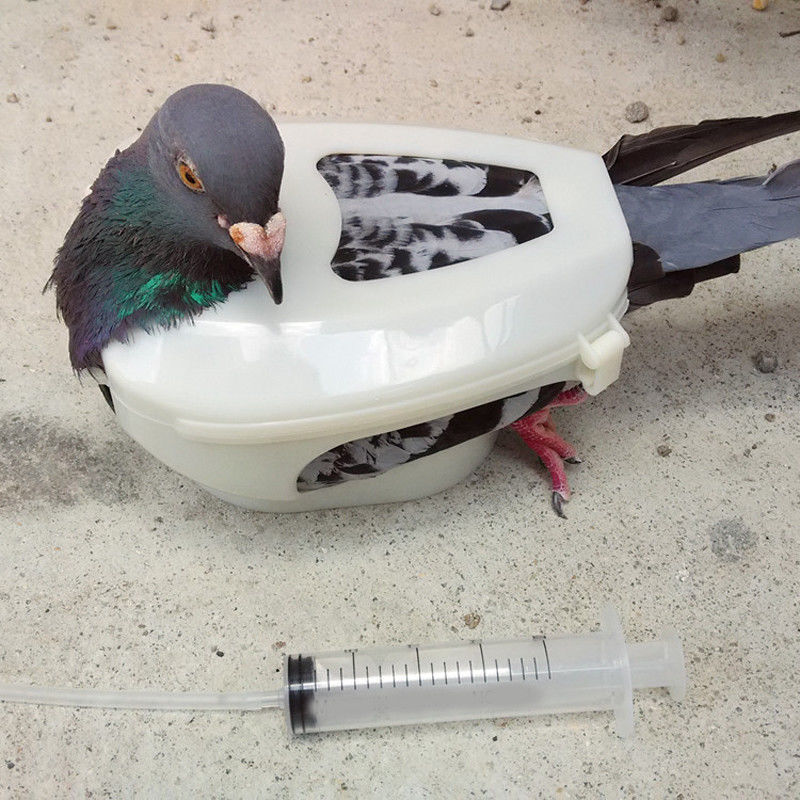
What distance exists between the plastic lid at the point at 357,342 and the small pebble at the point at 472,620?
0.97ft

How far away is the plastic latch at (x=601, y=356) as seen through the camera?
3.67 feet

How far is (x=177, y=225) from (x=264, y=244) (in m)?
0.15

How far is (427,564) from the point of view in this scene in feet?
4.25

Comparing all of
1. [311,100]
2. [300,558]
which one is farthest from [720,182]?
[311,100]

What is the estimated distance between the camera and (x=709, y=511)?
52.8 inches

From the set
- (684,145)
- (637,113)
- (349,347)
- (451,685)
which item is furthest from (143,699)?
(637,113)

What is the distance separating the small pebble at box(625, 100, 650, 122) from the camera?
1810 mm

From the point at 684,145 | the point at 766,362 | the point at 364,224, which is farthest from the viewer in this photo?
the point at 766,362

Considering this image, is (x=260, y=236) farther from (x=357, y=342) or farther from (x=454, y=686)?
(x=454, y=686)

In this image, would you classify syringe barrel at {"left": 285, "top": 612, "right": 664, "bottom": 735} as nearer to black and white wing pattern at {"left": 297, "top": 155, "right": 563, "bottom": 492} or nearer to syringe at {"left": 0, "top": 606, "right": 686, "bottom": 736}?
syringe at {"left": 0, "top": 606, "right": 686, "bottom": 736}

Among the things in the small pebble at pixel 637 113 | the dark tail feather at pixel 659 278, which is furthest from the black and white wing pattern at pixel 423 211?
the small pebble at pixel 637 113

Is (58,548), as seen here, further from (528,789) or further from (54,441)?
(528,789)

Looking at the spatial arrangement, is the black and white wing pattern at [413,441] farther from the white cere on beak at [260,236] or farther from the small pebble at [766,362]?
the small pebble at [766,362]

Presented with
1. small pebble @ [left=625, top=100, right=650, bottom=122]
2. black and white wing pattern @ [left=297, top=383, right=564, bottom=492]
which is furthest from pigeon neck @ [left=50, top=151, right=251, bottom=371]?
small pebble @ [left=625, top=100, right=650, bottom=122]
